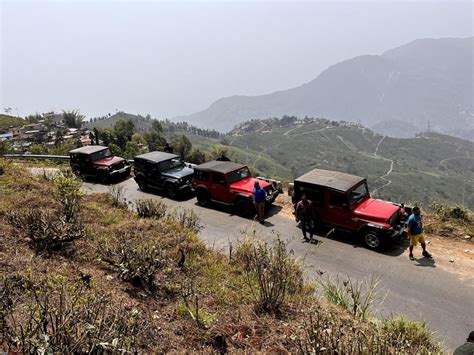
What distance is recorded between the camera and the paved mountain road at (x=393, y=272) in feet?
26.0

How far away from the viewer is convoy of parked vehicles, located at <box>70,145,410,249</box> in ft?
36.8

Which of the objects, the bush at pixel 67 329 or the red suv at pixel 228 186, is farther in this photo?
the red suv at pixel 228 186

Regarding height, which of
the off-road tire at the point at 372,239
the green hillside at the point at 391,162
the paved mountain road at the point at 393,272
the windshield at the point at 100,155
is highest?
the windshield at the point at 100,155

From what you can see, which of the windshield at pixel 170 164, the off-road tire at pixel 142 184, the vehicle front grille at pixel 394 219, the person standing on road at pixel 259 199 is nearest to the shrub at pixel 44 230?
the person standing on road at pixel 259 199

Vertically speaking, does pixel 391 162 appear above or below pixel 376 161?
below

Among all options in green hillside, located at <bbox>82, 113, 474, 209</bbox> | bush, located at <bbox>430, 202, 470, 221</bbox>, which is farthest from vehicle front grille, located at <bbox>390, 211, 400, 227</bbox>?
green hillside, located at <bbox>82, 113, 474, 209</bbox>

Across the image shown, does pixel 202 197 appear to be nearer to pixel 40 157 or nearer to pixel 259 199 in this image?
pixel 259 199

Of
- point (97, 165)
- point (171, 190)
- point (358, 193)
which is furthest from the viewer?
point (97, 165)

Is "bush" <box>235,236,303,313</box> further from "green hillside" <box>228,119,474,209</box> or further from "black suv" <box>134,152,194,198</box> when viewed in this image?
"green hillside" <box>228,119,474,209</box>

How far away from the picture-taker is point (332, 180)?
12227 millimetres

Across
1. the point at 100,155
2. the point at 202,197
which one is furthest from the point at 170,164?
the point at 100,155

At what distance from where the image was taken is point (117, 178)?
764 inches

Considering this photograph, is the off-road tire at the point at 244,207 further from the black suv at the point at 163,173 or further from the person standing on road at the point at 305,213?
the black suv at the point at 163,173

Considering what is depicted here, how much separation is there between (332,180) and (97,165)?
500 inches
